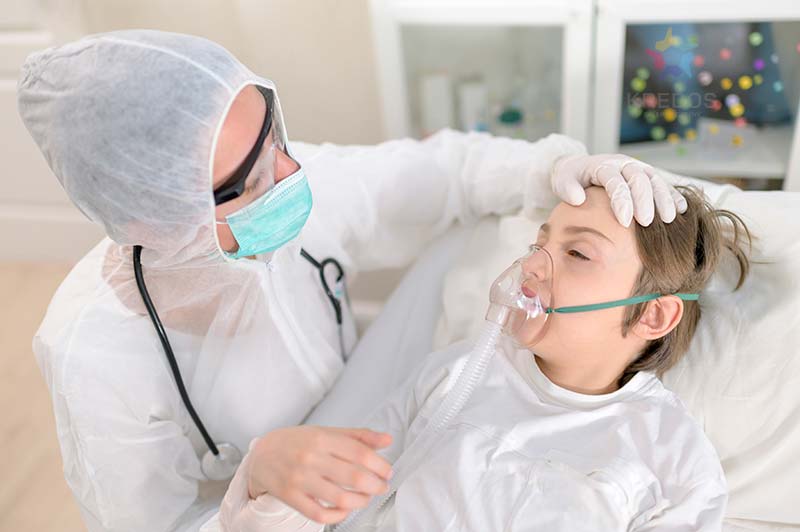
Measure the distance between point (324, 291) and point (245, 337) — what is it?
0.79 ft

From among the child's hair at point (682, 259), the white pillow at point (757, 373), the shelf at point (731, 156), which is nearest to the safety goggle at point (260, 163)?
the child's hair at point (682, 259)

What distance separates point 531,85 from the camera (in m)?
2.32

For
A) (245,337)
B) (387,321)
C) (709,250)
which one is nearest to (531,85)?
(387,321)

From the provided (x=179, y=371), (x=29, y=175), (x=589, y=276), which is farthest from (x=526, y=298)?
(x=29, y=175)

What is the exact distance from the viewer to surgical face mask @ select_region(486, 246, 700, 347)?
4.39 feet

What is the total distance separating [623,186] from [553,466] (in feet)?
1.62

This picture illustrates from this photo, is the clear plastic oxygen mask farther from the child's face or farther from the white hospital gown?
the white hospital gown

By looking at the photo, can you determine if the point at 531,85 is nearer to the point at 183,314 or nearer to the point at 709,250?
the point at 709,250

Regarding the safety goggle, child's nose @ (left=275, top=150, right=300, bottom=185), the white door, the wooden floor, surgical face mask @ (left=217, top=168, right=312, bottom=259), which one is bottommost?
the wooden floor

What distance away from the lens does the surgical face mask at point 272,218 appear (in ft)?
4.11

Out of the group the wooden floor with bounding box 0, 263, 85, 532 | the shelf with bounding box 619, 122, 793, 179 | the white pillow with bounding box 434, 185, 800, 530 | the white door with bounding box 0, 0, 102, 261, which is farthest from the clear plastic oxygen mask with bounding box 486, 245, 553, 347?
the white door with bounding box 0, 0, 102, 261

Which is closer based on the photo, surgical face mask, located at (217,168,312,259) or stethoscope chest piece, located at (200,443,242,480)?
surgical face mask, located at (217,168,312,259)

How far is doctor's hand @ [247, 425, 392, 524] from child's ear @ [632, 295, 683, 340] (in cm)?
53

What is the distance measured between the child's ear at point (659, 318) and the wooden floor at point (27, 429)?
1.82 m
